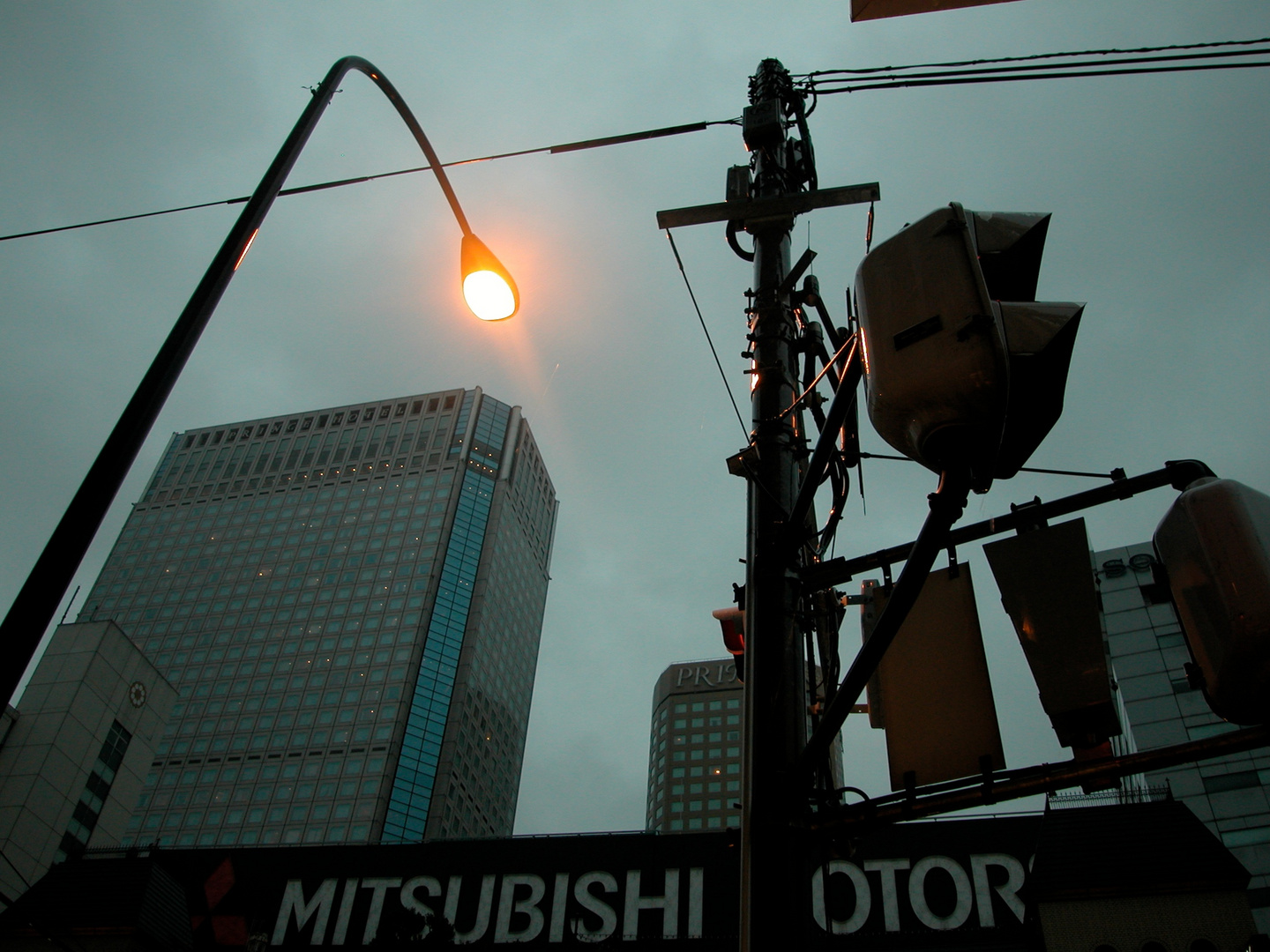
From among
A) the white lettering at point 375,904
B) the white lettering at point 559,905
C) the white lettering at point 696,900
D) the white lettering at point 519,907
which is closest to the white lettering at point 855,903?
the white lettering at point 696,900

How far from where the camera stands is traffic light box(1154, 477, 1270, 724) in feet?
7.88

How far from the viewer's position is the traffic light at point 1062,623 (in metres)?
3.00

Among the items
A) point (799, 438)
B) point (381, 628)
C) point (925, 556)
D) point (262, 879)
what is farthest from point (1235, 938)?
point (381, 628)

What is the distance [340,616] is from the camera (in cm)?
13888

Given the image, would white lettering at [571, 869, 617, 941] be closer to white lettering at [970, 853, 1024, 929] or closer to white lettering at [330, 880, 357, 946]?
white lettering at [330, 880, 357, 946]

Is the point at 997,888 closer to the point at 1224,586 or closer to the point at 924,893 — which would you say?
the point at 924,893

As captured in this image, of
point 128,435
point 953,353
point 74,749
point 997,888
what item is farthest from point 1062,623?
point 74,749

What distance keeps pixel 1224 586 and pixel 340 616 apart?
146739mm

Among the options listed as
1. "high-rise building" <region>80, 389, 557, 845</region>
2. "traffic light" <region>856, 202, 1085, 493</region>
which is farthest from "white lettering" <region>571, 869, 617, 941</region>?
"high-rise building" <region>80, 389, 557, 845</region>

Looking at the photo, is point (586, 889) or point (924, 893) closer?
point (924, 893)

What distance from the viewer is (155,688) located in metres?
69.2

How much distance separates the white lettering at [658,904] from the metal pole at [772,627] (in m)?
25.6

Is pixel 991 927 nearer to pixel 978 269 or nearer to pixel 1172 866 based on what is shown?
pixel 1172 866

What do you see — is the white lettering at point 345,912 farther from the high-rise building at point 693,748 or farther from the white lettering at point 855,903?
the high-rise building at point 693,748
